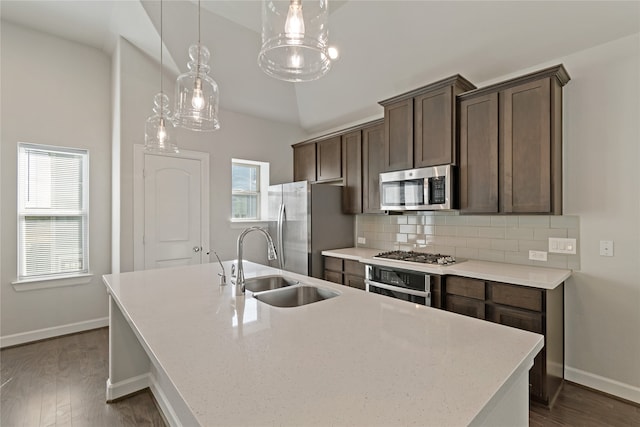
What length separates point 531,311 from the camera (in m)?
2.17

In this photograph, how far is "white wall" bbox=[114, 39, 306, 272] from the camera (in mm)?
3418

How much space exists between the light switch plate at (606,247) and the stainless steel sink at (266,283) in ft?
7.64

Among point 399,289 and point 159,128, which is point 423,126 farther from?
point 159,128

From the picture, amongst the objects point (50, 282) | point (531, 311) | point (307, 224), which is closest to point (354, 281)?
point (307, 224)

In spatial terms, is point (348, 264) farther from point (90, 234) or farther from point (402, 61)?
point (90, 234)

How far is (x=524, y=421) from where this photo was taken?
109cm

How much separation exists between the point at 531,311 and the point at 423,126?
1.78m

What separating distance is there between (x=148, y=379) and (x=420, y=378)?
2.33 meters

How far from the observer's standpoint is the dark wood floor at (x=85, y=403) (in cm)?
206

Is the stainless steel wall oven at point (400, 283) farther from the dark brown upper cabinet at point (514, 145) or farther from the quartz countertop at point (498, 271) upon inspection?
the dark brown upper cabinet at point (514, 145)

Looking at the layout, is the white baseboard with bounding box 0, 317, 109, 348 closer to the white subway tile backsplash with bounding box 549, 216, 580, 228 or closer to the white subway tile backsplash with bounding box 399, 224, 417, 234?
the white subway tile backsplash with bounding box 399, 224, 417, 234

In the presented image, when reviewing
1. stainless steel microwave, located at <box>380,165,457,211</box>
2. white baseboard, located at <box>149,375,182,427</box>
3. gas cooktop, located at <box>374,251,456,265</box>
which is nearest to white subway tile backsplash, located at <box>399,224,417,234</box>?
gas cooktop, located at <box>374,251,456,265</box>

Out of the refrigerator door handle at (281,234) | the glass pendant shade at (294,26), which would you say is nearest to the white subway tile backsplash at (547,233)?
the glass pendant shade at (294,26)

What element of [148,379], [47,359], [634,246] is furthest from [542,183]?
[47,359]
